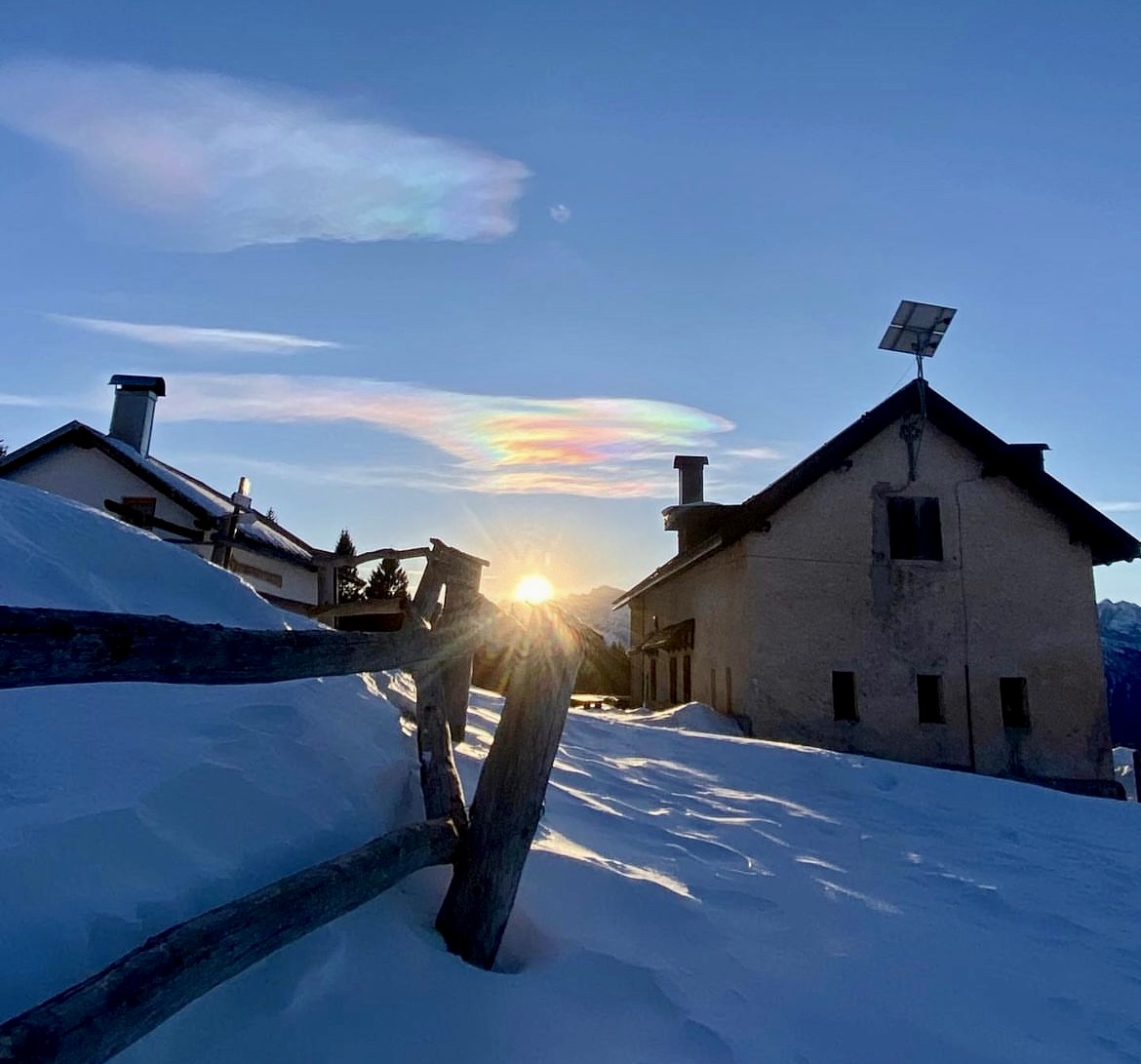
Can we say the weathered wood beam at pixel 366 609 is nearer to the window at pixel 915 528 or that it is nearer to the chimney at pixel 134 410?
the window at pixel 915 528

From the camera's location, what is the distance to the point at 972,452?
50.3ft

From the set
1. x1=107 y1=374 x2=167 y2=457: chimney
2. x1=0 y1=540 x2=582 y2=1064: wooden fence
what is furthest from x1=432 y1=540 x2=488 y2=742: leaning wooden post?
x1=107 y1=374 x2=167 y2=457: chimney

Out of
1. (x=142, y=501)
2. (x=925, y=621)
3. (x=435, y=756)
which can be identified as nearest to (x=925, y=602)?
(x=925, y=621)

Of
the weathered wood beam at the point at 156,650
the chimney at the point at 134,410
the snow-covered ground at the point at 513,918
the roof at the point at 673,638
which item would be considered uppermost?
the chimney at the point at 134,410

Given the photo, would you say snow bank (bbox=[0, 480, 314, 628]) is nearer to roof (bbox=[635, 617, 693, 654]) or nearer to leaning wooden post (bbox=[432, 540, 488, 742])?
leaning wooden post (bbox=[432, 540, 488, 742])

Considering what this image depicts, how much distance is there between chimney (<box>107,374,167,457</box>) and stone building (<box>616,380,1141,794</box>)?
15.0 m

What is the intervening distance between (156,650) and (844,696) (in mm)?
14374

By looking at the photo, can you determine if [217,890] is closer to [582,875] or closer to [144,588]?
[582,875]

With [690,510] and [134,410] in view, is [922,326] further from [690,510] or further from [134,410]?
[134,410]

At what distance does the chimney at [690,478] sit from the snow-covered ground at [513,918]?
16134mm

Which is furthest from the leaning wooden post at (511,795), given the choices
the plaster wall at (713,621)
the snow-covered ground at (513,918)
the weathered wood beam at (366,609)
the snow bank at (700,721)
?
the plaster wall at (713,621)

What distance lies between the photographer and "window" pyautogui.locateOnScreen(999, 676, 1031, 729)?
14.3 m

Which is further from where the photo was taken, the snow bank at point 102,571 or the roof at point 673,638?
the roof at point 673,638

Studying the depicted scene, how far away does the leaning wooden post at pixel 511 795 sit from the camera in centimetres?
259
